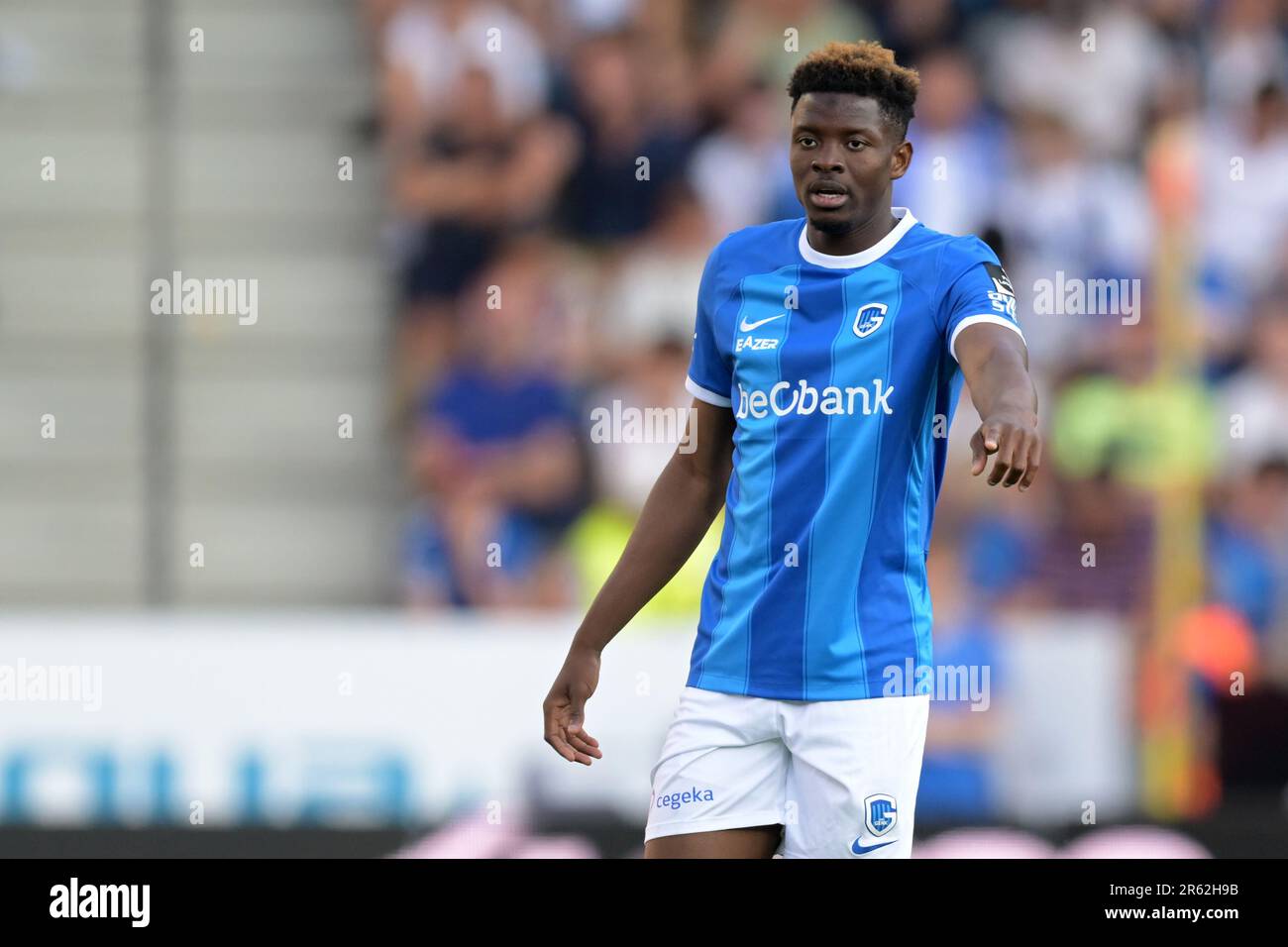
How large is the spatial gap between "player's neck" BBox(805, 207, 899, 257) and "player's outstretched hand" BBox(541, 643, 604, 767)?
92cm

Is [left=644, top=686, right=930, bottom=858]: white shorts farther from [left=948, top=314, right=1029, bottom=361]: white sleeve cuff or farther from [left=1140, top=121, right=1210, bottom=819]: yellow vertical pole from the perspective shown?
[left=1140, top=121, right=1210, bottom=819]: yellow vertical pole

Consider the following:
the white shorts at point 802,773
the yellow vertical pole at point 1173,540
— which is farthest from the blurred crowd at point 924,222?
the white shorts at point 802,773

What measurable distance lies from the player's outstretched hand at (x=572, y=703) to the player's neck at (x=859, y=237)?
3.01 feet

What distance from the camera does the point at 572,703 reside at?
395 cm

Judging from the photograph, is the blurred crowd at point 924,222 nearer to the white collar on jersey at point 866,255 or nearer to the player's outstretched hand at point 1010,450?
the white collar on jersey at point 866,255

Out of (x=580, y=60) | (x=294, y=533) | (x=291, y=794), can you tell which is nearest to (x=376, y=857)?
(x=291, y=794)

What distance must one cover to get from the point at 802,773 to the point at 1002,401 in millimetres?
829

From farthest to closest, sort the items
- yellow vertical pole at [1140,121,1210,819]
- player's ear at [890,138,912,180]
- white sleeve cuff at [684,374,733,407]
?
yellow vertical pole at [1140,121,1210,819] → white sleeve cuff at [684,374,733,407] → player's ear at [890,138,912,180]

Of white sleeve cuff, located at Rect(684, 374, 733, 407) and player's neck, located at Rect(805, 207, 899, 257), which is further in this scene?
white sleeve cuff, located at Rect(684, 374, 733, 407)

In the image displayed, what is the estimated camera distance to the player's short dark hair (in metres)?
3.69

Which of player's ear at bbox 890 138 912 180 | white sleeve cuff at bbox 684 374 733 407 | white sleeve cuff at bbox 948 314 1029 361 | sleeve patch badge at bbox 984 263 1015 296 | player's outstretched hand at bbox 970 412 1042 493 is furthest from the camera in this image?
white sleeve cuff at bbox 684 374 733 407

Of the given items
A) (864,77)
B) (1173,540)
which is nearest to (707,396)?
(864,77)

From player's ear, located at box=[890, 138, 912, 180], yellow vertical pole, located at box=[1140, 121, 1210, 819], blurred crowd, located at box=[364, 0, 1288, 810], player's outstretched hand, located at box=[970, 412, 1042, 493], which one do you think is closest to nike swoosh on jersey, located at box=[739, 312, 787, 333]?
player's ear, located at box=[890, 138, 912, 180]

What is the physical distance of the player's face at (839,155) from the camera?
3672 mm
